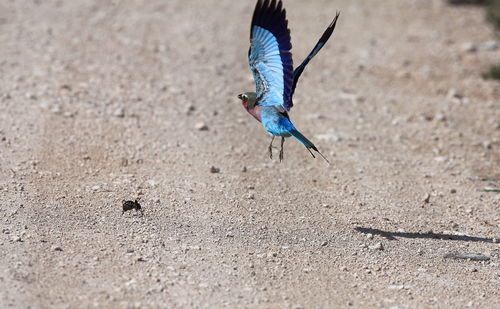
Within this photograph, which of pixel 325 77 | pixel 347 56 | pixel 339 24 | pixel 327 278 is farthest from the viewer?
pixel 339 24

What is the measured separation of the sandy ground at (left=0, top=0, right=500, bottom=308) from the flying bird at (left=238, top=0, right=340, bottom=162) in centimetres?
→ 70

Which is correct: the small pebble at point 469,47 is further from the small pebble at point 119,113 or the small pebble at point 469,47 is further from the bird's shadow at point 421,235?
the bird's shadow at point 421,235

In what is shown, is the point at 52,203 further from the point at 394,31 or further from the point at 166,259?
the point at 394,31

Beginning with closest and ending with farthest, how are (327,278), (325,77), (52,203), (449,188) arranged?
→ (327,278) → (52,203) → (449,188) → (325,77)

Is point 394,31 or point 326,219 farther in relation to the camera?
point 394,31

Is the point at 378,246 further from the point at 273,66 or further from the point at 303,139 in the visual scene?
the point at 273,66

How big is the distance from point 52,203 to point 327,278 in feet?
7.09

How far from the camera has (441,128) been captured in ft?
29.1

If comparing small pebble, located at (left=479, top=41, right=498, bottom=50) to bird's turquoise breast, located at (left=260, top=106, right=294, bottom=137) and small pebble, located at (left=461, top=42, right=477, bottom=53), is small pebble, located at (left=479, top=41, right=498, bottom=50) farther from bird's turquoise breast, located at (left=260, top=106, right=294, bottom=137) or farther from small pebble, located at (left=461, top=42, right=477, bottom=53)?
bird's turquoise breast, located at (left=260, top=106, right=294, bottom=137)

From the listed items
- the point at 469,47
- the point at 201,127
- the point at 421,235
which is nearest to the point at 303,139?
the point at 421,235

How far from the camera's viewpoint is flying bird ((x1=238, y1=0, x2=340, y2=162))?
625 cm

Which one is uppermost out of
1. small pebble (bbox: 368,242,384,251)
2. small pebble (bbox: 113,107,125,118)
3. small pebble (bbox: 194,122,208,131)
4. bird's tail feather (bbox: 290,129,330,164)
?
bird's tail feather (bbox: 290,129,330,164)

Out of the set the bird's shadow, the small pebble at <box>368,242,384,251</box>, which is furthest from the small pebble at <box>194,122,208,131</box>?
the small pebble at <box>368,242,384,251</box>

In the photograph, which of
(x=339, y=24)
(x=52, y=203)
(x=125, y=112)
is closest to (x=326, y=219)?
(x=52, y=203)
